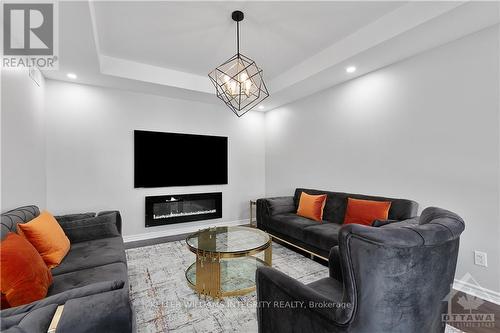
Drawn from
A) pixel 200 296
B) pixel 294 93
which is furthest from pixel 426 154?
pixel 200 296

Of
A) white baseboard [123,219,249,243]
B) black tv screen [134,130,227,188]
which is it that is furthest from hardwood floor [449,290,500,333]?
black tv screen [134,130,227,188]

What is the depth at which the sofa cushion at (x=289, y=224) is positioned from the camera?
3.22 meters

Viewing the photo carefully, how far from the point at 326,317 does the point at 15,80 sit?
10.7 ft

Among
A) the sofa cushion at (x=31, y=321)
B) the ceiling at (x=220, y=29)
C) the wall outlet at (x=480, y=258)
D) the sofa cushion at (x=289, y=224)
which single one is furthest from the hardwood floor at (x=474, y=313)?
the ceiling at (x=220, y=29)

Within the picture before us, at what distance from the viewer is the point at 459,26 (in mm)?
2199

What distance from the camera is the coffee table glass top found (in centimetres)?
226

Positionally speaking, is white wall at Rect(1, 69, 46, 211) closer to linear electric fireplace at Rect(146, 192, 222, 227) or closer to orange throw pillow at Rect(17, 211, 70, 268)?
orange throw pillow at Rect(17, 211, 70, 268)

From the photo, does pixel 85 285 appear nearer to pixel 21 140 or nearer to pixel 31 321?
pixel 31 321

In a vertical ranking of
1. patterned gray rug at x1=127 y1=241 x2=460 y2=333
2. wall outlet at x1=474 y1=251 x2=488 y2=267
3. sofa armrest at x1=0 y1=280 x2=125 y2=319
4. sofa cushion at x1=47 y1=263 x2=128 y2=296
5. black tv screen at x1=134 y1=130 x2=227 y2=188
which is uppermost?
black tv screen at x1=134 y1=130 x2=227 y2=188

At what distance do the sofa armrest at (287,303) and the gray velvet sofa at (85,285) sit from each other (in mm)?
730

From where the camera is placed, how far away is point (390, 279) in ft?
3.10

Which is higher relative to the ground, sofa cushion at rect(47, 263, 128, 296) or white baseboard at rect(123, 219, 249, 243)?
sofa cushion at rect(47, 263, 128, 296)

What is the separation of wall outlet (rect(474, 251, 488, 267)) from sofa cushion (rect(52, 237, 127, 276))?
340cm

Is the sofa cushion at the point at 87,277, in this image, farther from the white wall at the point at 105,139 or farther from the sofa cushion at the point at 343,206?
the sofa cushion at the point at 343,206
